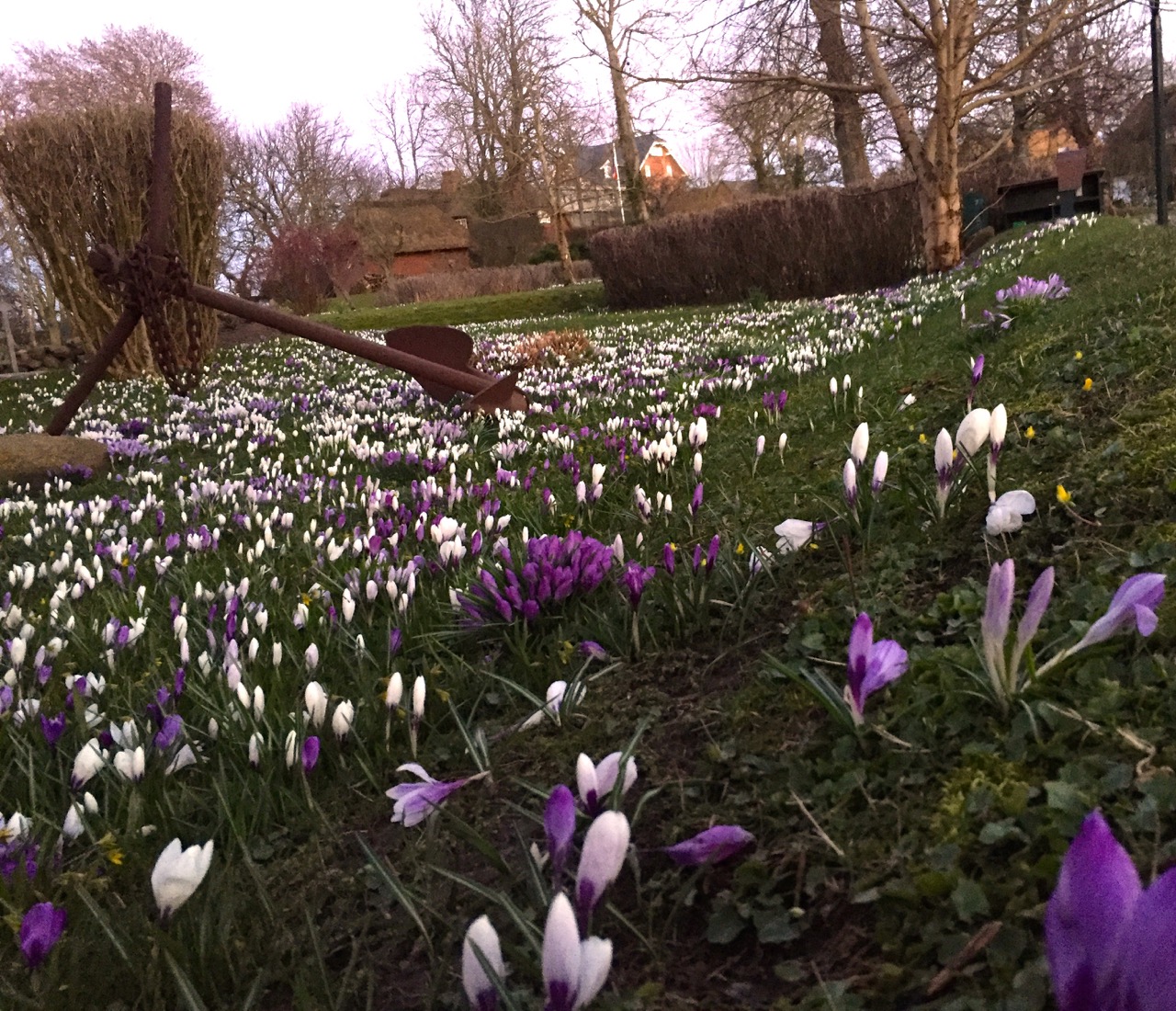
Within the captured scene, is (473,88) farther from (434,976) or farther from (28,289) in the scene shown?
(434,976)

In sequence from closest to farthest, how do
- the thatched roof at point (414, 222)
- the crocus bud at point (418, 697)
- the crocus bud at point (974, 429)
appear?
the crocus bud at point (418, 697)
the crocus bud at point (974, 429)
the thatched roof at point (414, 222)

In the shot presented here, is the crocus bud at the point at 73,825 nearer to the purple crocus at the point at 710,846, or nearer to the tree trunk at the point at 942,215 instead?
the purple crocus at the point at 710,846

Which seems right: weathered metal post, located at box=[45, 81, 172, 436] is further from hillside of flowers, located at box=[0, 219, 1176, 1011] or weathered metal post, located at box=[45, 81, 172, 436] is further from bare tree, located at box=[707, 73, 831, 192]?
bare tree, located at box=[707, 73, 831, 192]

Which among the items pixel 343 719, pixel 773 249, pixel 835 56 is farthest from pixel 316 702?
pixel 773 249

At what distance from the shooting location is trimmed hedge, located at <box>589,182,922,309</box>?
1981cm

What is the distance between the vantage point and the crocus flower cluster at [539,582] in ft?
7.68

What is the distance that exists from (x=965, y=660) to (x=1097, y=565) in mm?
444

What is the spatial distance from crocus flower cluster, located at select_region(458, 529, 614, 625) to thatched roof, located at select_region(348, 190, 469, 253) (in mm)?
55256

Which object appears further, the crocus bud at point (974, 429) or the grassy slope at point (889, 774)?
the crocus bud at point (974, 429)

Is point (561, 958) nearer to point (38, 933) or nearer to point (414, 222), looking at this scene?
point (38, 933)

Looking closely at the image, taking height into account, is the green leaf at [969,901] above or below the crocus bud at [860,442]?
below

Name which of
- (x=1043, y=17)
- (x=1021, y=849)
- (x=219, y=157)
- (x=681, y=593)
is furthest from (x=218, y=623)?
(x=1043, y=17)

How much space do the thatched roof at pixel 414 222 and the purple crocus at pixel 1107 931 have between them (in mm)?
57143

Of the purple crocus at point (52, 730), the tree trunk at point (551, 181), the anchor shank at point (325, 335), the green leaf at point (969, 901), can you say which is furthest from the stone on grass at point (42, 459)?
the tree trunk at point (551, 181)
